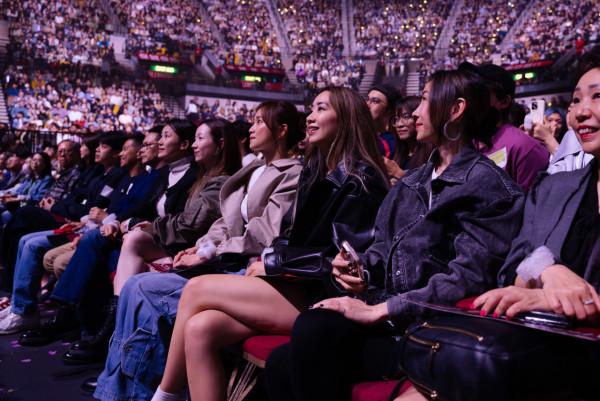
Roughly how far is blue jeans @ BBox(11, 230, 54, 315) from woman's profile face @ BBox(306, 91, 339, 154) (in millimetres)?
2697

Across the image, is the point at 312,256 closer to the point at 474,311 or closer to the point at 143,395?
the point at 474,311

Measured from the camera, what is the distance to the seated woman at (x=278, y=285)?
1.95 metres

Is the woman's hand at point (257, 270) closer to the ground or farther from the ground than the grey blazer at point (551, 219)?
closer to the ground

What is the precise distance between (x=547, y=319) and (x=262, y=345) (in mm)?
999

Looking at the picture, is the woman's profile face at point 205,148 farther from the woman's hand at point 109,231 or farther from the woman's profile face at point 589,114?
the woman's profile face at point 589,114

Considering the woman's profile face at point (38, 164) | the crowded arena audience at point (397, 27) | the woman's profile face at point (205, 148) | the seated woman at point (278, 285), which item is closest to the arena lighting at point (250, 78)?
the crowded arena audience at point (397, 27)

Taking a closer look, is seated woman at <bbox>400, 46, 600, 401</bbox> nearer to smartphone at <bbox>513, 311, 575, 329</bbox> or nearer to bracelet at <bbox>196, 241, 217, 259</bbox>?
smartphone at <bbox>513, 311, 575, 329</bbox>

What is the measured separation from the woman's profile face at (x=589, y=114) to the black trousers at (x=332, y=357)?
30.1 inches

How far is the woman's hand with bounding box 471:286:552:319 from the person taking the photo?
46.9 inches

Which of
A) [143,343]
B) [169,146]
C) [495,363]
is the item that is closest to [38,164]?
[169,146]

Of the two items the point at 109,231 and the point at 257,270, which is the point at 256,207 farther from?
the point at 109,231

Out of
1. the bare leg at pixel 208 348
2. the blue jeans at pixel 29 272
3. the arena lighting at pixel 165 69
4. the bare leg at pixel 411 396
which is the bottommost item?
A: the blue jeans at pixel 29 272

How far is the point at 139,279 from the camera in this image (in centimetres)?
260

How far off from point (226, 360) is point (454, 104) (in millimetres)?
1374
